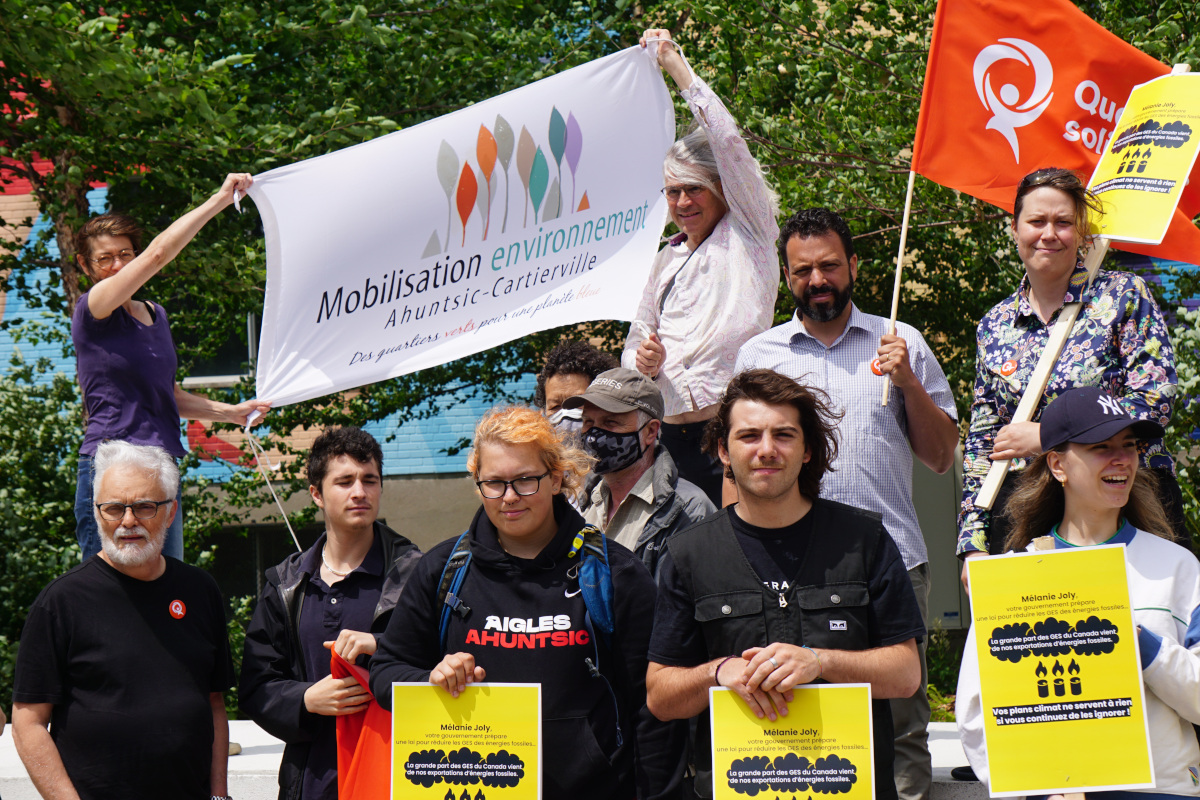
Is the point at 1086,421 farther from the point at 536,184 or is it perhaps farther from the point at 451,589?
the point at 536,184

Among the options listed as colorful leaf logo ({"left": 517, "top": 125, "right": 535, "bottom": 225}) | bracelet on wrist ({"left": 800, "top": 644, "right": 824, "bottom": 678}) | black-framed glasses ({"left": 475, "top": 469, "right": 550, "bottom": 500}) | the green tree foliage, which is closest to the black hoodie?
black-framed glasses ({"left": 475, "top": 469, "right": 550, "bottom": 500})

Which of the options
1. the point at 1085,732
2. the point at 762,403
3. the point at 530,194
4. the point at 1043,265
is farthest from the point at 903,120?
the point at 1085,732

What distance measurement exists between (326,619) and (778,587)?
1.66 meters

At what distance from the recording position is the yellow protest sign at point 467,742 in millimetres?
3199

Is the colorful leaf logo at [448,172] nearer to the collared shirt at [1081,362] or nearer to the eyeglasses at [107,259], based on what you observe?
the eyeglasses at [107,259]

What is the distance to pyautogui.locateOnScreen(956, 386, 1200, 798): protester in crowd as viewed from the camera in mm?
2982

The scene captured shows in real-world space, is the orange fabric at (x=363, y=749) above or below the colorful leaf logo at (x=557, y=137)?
below

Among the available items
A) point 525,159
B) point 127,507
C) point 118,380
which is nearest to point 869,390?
Answer: point 525,159

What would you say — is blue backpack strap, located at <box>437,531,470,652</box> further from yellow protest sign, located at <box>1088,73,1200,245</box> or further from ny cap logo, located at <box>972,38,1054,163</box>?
ny cap logo, located at <box>972,38,1054,163</box>

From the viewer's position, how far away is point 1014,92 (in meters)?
4.93

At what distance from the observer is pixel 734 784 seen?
115 inches

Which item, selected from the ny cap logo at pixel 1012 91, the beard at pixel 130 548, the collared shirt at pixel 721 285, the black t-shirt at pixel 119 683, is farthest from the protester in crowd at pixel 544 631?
the ny cap logo at pixel 1012 91

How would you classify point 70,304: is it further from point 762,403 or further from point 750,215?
point 762,403

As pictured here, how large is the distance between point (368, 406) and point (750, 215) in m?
6.92
